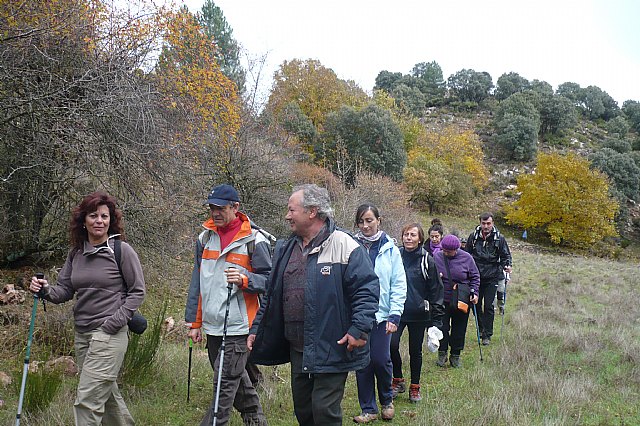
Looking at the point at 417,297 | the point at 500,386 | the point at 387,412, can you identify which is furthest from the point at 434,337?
the point at 387,412

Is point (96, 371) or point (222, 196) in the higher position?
point (222, 196)

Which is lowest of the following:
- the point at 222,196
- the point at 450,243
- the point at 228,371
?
the point at 228,371

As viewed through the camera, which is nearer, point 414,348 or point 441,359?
point 414,348

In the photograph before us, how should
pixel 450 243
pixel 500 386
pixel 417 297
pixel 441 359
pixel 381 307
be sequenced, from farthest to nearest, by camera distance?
pixel 441 359 → pixel 450 243 → pixel 500 386 → pixel 417 297 → pixel 381 307

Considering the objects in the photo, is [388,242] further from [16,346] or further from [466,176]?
[466,176]

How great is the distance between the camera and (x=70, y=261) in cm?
382

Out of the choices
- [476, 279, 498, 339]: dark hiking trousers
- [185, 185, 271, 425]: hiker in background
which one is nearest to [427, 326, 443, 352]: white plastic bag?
[185, 185, 271, 425]: hiker in background

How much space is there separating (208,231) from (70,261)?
40.7 inches

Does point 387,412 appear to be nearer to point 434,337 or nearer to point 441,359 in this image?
point 434,337

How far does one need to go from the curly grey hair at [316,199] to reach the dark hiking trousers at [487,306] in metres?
5.73

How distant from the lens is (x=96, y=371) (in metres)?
3.50

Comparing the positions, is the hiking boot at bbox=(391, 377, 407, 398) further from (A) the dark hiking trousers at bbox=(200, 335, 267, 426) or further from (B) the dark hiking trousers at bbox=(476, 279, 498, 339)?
(B) the dark hiking trousers at bbox=(476, 279, 498, 339)

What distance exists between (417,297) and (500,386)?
156 cm

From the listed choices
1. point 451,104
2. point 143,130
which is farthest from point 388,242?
point 451,104
